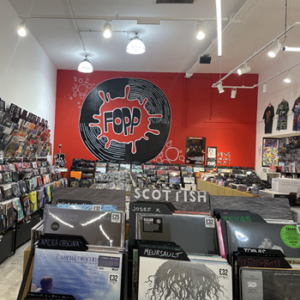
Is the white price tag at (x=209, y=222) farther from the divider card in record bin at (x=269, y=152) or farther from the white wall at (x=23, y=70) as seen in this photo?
the divider card in record bin at (x=269, y=152)

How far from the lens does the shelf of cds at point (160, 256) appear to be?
104 cm

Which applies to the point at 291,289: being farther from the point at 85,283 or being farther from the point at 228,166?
the point at 228,166

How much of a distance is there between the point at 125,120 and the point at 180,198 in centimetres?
638

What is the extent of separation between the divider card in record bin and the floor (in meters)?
6.64

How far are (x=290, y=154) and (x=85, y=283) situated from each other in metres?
6.76

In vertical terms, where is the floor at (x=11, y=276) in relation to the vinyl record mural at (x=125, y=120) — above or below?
below

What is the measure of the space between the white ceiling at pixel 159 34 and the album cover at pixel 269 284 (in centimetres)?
402

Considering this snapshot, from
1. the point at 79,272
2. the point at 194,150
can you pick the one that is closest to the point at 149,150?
the point at 194,150

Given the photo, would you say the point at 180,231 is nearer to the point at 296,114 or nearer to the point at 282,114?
the point at 296,114

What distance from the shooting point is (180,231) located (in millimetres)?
1286

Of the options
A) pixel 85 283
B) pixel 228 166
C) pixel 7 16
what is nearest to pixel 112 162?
pixel 228 166

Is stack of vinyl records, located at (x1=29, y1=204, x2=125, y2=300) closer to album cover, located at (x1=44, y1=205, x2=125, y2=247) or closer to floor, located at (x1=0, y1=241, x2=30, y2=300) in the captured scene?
album cover, located at (x1=44, y1=205, x2=125, y2=247)

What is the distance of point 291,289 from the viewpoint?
1.04 m

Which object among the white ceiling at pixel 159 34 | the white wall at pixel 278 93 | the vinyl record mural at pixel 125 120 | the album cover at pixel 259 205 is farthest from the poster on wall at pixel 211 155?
the album cover at pixel 259 205
